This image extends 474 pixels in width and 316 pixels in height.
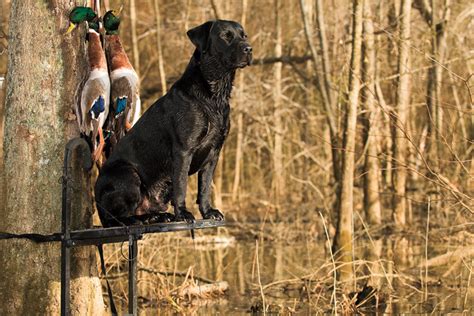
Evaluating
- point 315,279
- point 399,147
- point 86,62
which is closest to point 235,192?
point 399,147

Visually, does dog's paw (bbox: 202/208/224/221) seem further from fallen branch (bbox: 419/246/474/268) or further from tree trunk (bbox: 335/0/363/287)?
tree trunk (bbox: 335/0/363/287)

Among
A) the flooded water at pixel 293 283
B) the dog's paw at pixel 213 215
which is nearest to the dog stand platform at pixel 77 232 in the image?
the dog's paw at pixel 213 215

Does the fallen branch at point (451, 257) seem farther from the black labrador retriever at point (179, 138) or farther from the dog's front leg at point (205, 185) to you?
the black labrador retriever at point (179, 138)

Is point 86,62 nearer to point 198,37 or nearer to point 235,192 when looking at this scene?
point 198,37

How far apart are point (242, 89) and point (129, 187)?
15.1 meters

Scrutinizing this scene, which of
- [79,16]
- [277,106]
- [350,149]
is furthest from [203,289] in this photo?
[277,106]

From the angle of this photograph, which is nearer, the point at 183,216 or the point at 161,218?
the point at 183,216

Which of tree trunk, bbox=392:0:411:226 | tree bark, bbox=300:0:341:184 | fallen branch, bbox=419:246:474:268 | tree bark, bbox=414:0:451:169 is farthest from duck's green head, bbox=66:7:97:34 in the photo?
tree bark, bbox=414:0:451:169

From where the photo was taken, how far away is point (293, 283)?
1079 centimetres

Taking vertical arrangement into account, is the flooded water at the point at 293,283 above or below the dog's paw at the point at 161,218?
below

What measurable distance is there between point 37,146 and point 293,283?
4630 millimetres

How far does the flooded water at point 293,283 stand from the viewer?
9.38 m

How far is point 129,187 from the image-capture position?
6535 millimetres

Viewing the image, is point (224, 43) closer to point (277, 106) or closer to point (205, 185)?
point (205, 185)
